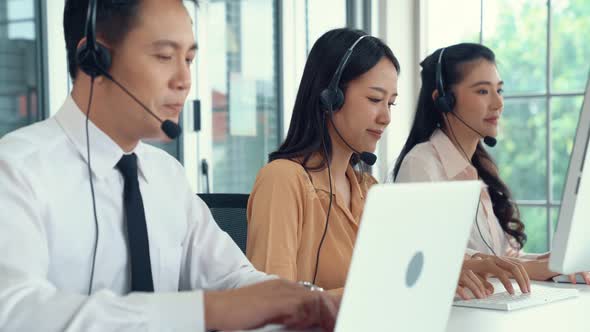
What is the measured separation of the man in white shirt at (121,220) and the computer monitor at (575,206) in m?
0.35

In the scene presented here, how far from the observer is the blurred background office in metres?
3.47

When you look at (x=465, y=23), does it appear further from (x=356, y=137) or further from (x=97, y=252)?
(x=97, y=252)

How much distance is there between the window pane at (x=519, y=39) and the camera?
3.79 m

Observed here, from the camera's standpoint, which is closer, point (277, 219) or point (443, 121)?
point (277, 219)

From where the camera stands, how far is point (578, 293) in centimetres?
181

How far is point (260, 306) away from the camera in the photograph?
3.71 feet

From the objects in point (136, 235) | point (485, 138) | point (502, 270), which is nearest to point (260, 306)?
point (136, 235)

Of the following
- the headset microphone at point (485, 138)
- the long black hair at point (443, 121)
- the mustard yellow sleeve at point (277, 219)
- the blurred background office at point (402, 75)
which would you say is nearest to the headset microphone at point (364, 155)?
the mustard yellow sleeve at point (277, 219)

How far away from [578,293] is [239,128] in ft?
6.84

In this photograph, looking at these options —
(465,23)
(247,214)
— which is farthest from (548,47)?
(247,214)

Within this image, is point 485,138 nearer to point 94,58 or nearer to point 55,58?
point 55,58

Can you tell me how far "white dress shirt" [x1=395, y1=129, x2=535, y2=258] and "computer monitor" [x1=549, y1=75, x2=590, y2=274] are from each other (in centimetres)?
114

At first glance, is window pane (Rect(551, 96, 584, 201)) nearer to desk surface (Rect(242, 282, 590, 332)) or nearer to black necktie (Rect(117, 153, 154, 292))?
desk surface (Rect(242, 282, 590, 332))

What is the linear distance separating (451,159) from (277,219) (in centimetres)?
85
